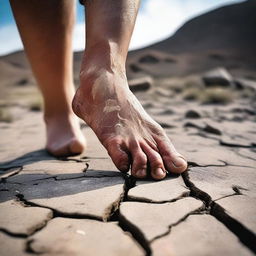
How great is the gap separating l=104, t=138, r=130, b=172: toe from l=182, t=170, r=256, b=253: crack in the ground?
0.74 ft

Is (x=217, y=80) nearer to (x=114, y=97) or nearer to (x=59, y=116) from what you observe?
(x=59, y=116)

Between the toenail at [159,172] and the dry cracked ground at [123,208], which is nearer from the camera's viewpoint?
the dry cracked ground at [123,208]

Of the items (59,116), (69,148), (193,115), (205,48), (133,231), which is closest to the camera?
(133,231)

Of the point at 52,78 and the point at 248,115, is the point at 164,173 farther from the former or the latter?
the point at 248,115

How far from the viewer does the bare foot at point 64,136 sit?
1358 mm

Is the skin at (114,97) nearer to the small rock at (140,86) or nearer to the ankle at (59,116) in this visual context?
the ankle at (59,116)

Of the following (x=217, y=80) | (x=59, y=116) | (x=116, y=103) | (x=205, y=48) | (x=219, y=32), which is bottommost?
(x=217, y=80)

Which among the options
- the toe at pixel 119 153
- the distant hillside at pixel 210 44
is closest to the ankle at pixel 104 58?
the toe at pixel 119 153

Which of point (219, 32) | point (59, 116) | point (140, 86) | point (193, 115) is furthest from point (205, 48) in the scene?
point (59, 116)

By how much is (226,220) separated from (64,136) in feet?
3.05

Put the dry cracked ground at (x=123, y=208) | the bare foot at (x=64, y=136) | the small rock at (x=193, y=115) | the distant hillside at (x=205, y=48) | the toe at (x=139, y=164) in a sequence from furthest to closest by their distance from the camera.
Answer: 1. the distant hillside at (x=205, y=48)
2. the small rock at (x=193, y=115)
3. the bare foot at (x=64, y=136)
4. the toe at (x=139, y=164)
5. the dry cracked ground at (x=123, y=208)

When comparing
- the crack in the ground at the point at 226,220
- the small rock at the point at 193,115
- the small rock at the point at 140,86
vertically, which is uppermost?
the crack in the ground at the point at 226,220

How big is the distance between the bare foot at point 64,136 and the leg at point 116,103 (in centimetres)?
24

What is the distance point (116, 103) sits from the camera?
1.04 metres
